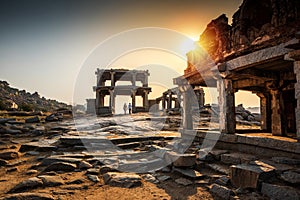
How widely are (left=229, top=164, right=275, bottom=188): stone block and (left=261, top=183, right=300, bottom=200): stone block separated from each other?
0.16 metres

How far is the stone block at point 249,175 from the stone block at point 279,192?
0.54ft

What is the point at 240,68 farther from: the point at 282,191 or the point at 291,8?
the point at 282,191

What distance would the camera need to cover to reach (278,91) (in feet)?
30.8

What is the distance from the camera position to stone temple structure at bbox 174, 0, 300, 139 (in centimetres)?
536

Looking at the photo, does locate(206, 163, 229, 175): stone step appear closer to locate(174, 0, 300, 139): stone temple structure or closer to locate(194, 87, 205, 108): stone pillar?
locate(174, 0, 300, 139): stone temple structure

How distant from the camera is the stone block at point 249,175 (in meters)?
3.71

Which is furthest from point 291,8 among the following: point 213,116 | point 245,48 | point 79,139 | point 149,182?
point 213,116

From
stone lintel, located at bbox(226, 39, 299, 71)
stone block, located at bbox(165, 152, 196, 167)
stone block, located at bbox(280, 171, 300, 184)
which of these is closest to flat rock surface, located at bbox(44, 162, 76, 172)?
stone block, located at bbox(165, 152, 196, 167)

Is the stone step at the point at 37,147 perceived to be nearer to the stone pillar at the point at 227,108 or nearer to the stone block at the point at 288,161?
the stone pillar at the point at 227,108

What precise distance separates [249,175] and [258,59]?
144 inches

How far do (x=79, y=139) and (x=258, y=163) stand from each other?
677 centimetres

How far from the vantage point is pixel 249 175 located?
12.6 feet

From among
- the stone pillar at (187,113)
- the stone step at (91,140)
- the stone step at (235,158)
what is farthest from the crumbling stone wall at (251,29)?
the stone step at (91,140)

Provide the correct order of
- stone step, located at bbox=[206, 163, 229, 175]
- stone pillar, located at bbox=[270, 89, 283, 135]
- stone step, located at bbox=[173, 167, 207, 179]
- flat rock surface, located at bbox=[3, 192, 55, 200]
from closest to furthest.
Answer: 1. flat rock surface, located at bbox=[3, 192, 55, 200]
2. stone step, located at bbox=[173, 167, 207, 179]
3. stone step, located at bbox=[206, 163, 229, 175]
4. stone pillar, located at bbox=[270, 89, 283, 135]
